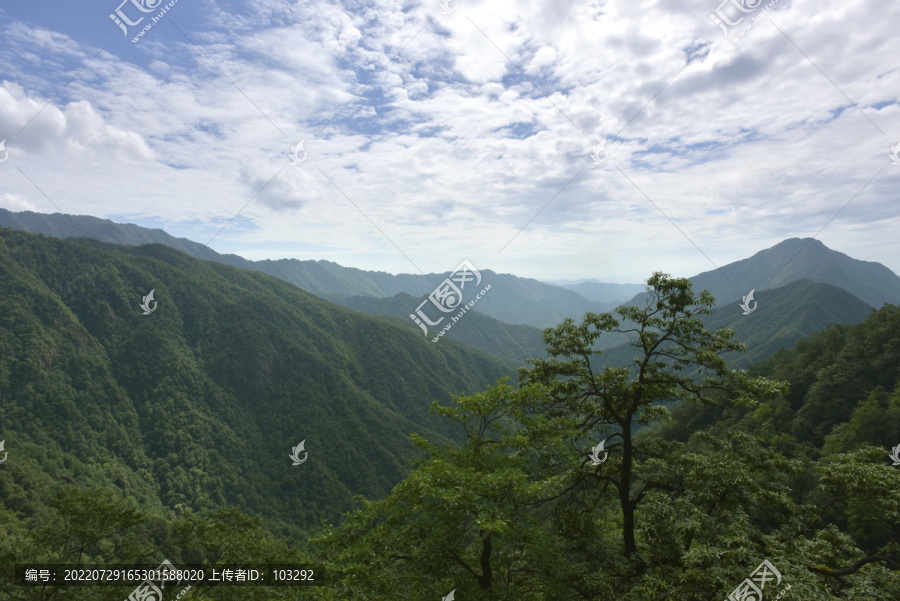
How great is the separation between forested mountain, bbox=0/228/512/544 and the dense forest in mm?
883

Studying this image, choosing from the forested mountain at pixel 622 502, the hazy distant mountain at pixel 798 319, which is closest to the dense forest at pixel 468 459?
the forested mountain at pixel 622 502

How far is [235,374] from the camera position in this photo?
168 m

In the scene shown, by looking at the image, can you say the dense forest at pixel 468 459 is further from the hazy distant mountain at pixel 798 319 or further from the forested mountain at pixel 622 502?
the hazy distant mountain at pixel 798 319

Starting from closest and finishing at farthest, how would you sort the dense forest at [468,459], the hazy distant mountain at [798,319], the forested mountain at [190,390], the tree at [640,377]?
the dense forest at [468,459], the tree at [640,377], the forested mountain at [190,390], the hazy distant mountain at [798,319]

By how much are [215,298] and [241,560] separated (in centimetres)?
20510

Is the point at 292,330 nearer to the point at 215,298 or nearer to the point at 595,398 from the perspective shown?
the point at 215,298

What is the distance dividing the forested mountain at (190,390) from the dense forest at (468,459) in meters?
0.88

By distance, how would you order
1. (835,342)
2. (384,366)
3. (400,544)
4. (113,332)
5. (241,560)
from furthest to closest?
(384,366) < (113,332) < (835,342) < (241,560) < (400,544)

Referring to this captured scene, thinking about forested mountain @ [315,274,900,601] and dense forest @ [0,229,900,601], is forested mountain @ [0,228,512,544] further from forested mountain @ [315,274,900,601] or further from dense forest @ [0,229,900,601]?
forested mountain @ [315,274,900,601]

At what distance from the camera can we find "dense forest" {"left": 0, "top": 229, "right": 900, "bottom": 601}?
333 inches

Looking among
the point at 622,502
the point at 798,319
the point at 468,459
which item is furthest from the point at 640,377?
the point at 798,319

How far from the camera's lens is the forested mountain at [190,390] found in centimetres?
11406

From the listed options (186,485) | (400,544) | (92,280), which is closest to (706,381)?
(400,544)

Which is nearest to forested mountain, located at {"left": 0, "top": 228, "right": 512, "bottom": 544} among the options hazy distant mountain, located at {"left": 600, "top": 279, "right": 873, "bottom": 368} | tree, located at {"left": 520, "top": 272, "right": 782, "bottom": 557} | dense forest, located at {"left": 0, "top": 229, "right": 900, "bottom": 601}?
dense forest, located at {"left": 0, "top": 229, "right": 900, "bottom": 601}
